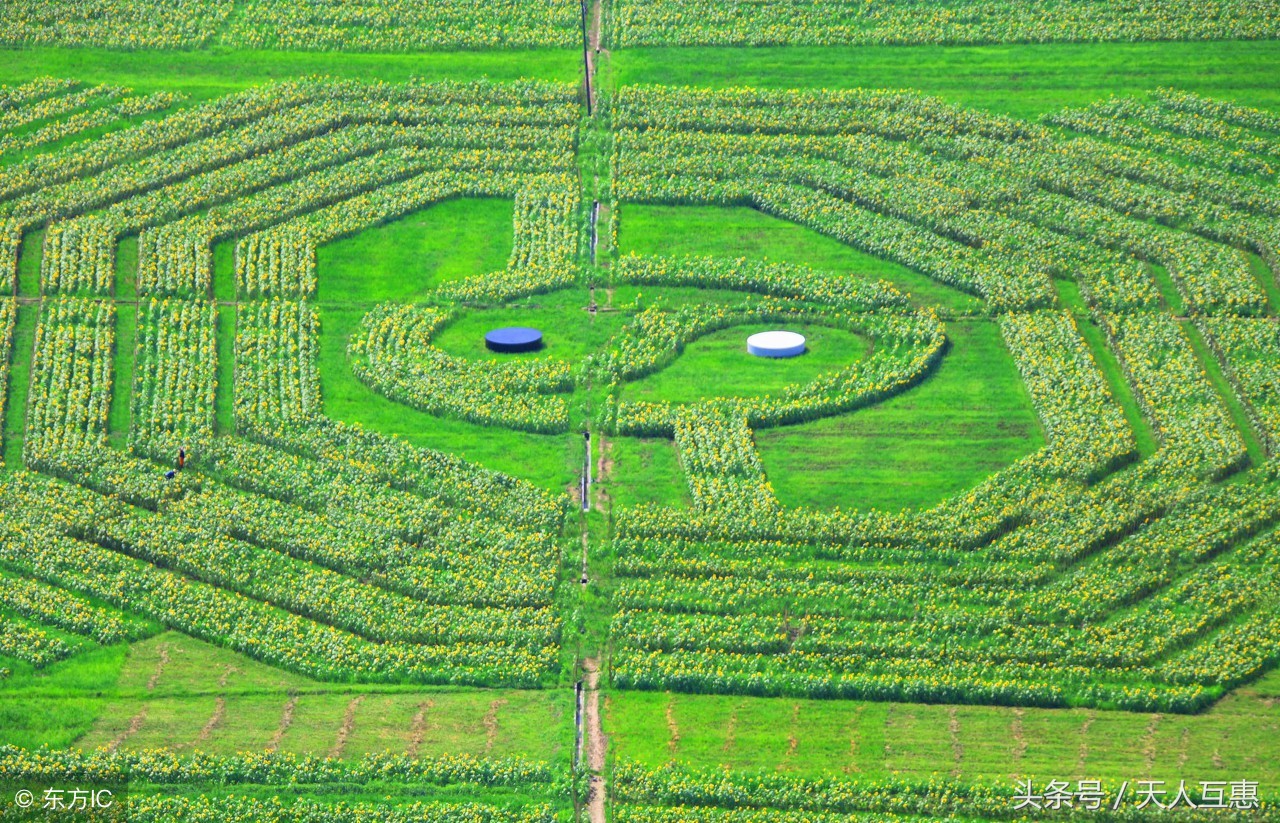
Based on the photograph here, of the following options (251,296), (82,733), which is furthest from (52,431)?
(82,733)

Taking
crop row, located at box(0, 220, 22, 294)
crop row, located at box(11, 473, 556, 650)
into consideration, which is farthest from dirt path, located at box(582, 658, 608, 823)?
crop row, located at box(0, 220, 22, 294)

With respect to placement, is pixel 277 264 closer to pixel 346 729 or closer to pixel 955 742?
pixel 346 729

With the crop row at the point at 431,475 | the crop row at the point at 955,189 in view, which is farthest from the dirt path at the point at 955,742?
the crop row at the point at 955,189

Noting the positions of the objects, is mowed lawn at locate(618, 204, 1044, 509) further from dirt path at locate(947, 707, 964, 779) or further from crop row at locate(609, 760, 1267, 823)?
crop row at locate(609, 760, 1267, 823)

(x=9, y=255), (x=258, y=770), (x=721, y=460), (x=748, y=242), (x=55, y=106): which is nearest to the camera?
(x=258, y=770)

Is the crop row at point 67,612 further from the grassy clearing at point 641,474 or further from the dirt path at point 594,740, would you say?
the grassy clearing at point 641,474

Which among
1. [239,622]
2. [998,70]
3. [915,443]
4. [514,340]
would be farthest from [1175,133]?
[239,622]
